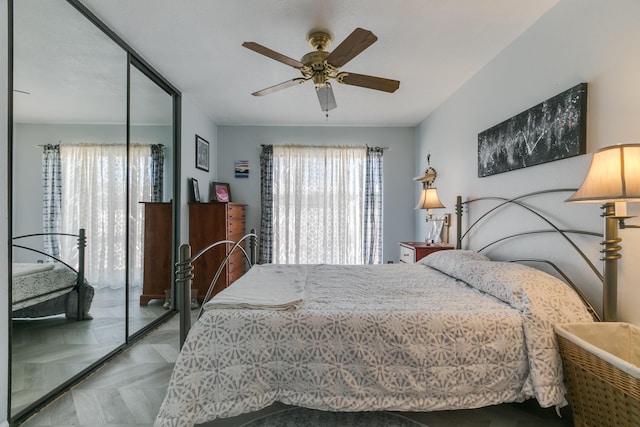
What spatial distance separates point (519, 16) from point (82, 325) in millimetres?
3847

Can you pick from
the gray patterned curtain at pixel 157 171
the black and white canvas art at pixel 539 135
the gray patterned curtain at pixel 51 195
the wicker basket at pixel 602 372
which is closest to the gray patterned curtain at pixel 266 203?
the gray patterned curtain at pixel 157 171

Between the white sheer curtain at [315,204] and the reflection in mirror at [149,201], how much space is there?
5.45 feet

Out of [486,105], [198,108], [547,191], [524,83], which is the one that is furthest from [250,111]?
[547,191]

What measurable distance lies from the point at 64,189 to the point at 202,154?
219 cm

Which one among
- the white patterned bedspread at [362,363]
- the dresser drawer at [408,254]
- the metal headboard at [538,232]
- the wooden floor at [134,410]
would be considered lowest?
the wooden floor at [134,410]

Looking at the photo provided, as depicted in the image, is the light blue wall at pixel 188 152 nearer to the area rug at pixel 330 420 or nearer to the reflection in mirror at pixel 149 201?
the reflection in mirror at pixel 149 201

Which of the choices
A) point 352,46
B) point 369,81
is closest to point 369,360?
point 352,46

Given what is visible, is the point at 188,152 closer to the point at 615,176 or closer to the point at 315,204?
the point at 315,204

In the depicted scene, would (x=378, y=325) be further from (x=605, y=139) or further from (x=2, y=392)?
(x=2, y=392)

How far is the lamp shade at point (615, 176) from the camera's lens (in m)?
1.26

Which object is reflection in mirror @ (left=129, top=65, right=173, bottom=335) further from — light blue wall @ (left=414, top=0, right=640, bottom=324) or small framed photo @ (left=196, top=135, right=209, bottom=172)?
light blue wall @ (left=414, top=0, right=640, bottom=324)

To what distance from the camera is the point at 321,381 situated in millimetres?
1374

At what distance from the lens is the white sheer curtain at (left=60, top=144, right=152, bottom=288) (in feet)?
6.59

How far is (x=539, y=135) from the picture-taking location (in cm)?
207
